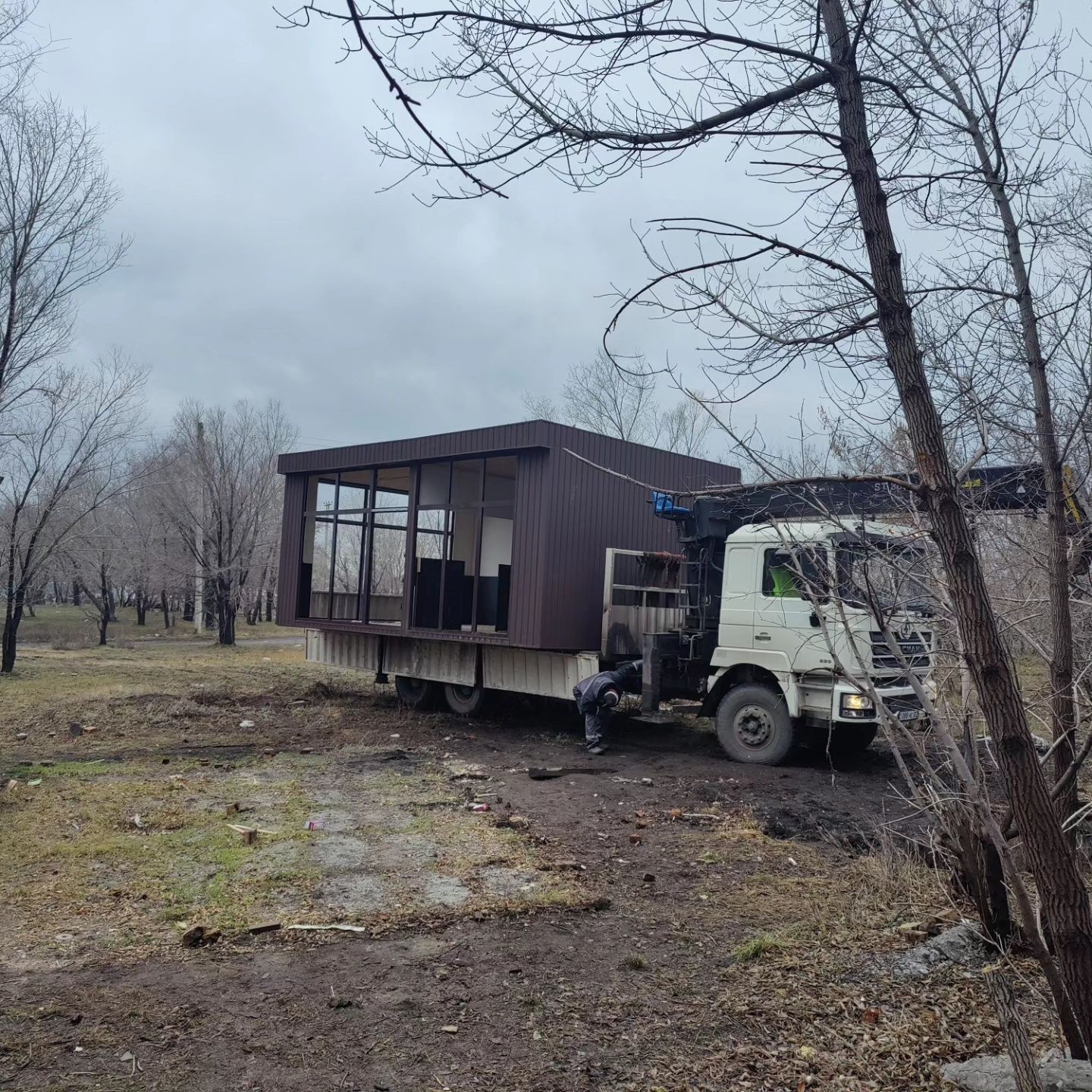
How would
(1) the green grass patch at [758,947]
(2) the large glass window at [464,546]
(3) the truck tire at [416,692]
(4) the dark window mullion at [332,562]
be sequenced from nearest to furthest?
1. (1) the green grass patch at [758,947]
2. (2) the large glass window at [464,546]
3. (3) the truck tire at [416,692]
4. (4) the dark window mullion at [332,562]

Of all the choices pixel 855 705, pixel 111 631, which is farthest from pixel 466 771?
pixel 111 631

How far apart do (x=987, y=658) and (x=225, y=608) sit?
94.9ft

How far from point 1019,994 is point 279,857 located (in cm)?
438

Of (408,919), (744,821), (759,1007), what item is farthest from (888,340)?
(744,821)

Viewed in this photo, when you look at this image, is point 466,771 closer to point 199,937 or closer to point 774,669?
point 774,669

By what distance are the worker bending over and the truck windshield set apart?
18.9ft

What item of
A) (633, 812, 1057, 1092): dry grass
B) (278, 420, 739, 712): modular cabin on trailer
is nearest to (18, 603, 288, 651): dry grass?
(278, 420, 739, 712): modular cabin on trailer

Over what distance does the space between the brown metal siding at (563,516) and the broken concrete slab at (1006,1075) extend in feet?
Result: 26.9

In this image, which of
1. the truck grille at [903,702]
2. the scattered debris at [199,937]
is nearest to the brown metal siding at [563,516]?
the truck grille at [903,702]

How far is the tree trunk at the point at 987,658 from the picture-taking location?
237 cm

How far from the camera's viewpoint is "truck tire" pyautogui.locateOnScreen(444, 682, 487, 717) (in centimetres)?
1328

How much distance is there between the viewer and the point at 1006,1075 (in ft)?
10.3

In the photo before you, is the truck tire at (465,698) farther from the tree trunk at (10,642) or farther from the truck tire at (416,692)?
the tree trunk at (10,642)

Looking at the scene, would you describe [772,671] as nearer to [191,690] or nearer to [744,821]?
[744,821]
